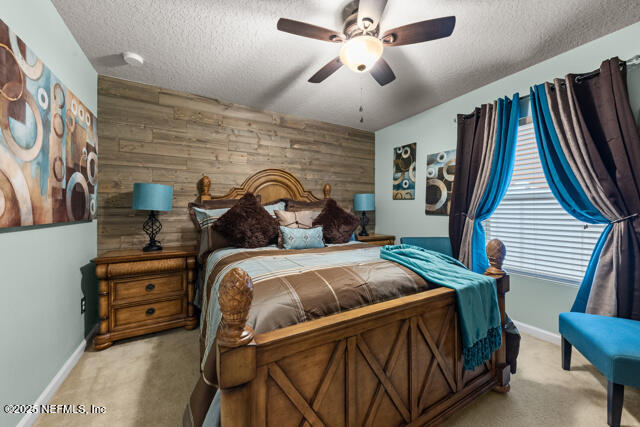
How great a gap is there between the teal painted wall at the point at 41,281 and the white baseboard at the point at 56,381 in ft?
0.13

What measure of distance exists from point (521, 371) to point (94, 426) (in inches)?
110

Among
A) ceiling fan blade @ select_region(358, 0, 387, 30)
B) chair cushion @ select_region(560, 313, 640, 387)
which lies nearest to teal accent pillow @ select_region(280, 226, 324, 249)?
ceiling fan blade @ select_region(358, 0, 387, 30)

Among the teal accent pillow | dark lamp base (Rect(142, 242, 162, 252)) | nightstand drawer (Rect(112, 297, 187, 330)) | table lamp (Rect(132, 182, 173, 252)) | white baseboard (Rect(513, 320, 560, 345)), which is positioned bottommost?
white baseboard (Rect(513, 320, 560, 345))

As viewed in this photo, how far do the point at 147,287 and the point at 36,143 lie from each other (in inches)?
55.2

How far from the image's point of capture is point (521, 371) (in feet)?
6.13

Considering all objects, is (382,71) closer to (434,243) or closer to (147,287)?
(434,243)

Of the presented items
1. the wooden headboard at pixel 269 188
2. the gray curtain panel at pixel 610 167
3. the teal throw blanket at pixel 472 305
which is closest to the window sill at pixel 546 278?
the gray curtain panel at pixel 610 167

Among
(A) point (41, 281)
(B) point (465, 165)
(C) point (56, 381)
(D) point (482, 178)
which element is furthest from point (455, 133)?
(C) point (56, 381)

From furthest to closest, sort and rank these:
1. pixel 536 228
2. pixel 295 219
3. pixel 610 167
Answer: pixel 295 219, pixel 536 228, pixel 610 167

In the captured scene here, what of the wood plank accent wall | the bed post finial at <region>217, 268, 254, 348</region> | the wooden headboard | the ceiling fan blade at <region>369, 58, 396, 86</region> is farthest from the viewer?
the wooden headboard

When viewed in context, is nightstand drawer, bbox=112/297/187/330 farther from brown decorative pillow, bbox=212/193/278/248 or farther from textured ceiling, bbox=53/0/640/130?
textured ceiling, bbox=53/0/640/130

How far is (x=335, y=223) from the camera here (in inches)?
115

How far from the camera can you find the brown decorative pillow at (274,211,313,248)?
9.01 feet

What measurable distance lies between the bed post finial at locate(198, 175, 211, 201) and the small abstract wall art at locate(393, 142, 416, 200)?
8.79 feet
